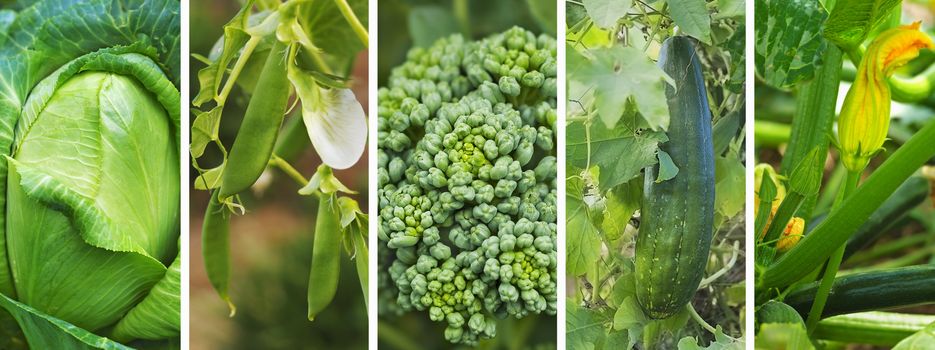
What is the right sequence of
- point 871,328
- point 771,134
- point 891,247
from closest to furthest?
1. point 871,328
2. point 771,134
3. point 891,247

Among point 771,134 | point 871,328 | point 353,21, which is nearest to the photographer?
point 353,21

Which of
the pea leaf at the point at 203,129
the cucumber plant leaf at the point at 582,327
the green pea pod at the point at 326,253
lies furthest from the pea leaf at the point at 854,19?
the pea leaf at the point at 203,129

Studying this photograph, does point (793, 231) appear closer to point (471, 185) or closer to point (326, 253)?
point (471, 185)

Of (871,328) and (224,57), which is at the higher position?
(224,57)

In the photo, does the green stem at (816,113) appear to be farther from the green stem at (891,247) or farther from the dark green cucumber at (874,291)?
the green stem at (891,247)

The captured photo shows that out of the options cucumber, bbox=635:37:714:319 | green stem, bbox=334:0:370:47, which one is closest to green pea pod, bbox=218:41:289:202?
green stem, bbox=334:0:370:47

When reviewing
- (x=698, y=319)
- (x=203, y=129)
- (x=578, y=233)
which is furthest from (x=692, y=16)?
(x=203, y=129)

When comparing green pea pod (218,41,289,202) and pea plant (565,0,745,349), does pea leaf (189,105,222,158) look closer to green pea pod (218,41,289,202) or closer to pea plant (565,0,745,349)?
green pea pod (218,41,289,202)
